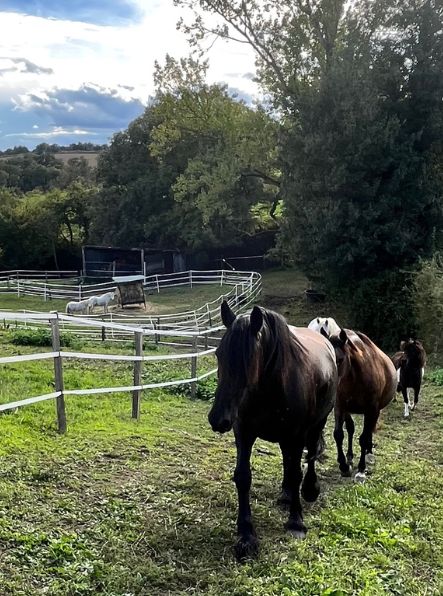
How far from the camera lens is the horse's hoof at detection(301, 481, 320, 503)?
4.74 metres

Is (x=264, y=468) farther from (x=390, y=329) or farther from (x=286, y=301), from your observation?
(x=286, y=301)

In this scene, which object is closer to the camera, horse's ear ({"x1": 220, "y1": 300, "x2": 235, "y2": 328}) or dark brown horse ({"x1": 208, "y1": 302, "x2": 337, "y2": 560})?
dark brown horse ({"x1": 208, "y1": 302, "x2": 337, "y2": 560})

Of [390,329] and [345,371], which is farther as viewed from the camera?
[390,329]

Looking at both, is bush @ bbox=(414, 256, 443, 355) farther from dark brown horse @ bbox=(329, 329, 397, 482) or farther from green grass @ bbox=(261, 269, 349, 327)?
dark brown horse @ bbox=(329, 329, 397, 482)

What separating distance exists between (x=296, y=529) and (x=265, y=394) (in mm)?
1011

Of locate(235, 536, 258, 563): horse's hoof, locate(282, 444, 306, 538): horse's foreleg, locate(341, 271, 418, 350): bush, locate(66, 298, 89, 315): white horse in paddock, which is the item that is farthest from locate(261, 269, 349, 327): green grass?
locate(235, 536, 258, 563): horse's hoof

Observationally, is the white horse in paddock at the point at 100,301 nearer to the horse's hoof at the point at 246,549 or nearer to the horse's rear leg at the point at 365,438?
the horse's rear leg at the point at 365,438

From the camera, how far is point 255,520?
421 cm

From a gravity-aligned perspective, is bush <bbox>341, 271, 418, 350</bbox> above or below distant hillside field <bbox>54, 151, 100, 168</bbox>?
below

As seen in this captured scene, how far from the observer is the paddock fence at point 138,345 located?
18.4 ft

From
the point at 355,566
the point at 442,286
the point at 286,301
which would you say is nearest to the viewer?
the point at 355,566

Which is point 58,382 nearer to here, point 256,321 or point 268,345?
point 268,345

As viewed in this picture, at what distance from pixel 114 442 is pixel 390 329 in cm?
1465

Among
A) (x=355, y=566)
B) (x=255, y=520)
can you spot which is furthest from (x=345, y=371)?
(x=355, y=566)
